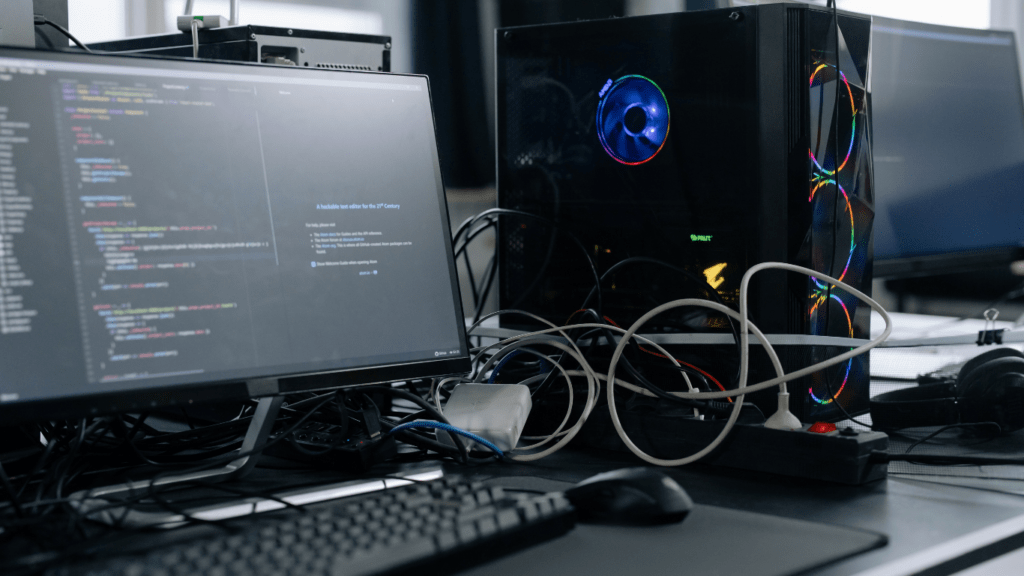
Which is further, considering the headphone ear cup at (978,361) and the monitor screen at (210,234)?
the headphone ear cup at (978,361)

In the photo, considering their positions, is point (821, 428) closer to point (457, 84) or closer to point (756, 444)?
point (756, 444)

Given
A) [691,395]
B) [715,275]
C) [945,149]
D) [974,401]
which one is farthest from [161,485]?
[945,149]

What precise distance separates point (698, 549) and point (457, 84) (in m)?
0.81

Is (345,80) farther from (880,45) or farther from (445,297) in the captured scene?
(880,45)

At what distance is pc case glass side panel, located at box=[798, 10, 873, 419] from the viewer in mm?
898

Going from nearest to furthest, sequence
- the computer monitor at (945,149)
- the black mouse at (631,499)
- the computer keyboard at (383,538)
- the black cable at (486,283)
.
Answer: the computer keyboard at (383,538) → the black mouse at (631,499) → the black cable at (486,283) → the computer monitor at (945,149)

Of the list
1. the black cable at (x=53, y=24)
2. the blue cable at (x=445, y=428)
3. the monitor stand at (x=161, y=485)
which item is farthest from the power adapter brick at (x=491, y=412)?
the black cable at (x=53, y=24)

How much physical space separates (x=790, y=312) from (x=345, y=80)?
504 mm

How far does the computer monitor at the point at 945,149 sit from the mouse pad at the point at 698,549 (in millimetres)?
658

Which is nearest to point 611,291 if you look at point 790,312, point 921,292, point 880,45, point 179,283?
point 790,312

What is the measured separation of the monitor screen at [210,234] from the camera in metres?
0.63

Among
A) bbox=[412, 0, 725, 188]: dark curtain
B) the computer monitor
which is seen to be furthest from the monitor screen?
the computer monitor

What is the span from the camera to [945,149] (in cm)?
133

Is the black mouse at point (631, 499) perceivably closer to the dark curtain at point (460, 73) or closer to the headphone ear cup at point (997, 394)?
the headphone ear cup at point (997, 394)
